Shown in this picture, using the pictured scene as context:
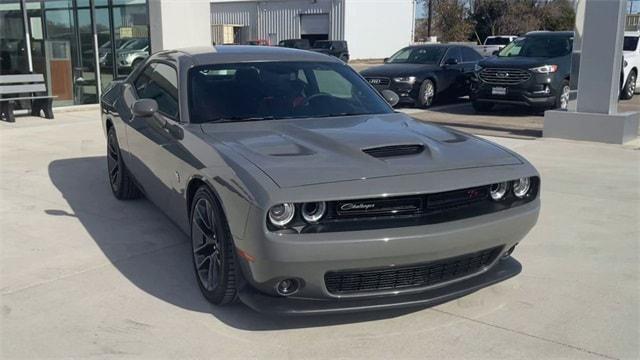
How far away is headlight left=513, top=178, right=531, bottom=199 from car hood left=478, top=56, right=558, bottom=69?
9.65 metres

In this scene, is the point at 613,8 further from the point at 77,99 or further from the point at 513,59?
the point at 77,99

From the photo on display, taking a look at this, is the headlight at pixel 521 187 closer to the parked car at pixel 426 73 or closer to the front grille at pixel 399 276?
the front grille at pixel 399 276

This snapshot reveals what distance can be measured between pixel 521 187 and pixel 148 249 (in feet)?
9.14

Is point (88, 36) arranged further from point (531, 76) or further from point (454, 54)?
point (531, 76)

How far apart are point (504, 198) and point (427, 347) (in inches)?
40.3

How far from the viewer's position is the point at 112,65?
14414 mm

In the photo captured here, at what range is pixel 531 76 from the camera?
12.8 m

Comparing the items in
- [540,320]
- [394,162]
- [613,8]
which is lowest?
[540,320]

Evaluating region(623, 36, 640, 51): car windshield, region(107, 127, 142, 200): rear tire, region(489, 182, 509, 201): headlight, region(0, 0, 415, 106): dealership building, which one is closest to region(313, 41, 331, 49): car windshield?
region(623, 36, 640, 51): car windshield

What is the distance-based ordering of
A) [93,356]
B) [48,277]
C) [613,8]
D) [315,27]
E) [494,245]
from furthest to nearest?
[315,27]
[613,8]
[48,277]
[494,245]
[93,356]

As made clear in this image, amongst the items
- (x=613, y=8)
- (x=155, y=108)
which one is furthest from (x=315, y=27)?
(x=155, y=108)

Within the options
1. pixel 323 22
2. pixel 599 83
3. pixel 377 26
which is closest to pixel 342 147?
pixel 599 83

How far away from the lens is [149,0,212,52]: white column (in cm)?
1420

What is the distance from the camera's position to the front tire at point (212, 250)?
359 centimetres
